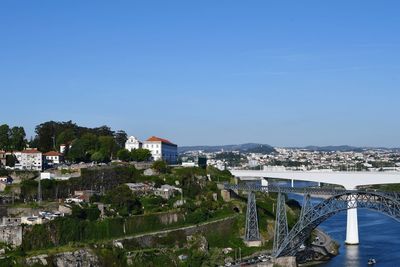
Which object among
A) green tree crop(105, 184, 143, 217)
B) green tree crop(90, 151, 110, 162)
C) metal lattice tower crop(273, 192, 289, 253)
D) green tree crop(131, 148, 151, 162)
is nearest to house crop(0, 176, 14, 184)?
green tree crop(105, 184, 143, 217)

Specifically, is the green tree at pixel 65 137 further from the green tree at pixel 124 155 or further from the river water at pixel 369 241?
the river water at pixel 369 241

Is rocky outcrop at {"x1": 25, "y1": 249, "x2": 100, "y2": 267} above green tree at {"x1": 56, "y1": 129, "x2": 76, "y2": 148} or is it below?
below

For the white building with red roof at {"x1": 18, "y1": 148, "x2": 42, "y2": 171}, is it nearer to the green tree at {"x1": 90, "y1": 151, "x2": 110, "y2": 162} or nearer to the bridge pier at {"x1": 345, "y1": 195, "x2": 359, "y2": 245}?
the green tree at {"x1": 90, "y1": 151, "x2": 110, "y2": 162}

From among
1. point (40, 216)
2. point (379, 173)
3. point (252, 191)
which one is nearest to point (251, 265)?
point (252, 191)

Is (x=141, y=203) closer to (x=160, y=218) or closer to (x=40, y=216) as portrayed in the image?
(x=160, y=218)

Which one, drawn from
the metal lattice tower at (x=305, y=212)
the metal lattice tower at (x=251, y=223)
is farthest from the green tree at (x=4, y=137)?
the metal lattice tower at (x=305, y=212)

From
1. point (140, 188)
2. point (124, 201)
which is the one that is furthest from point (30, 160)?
point (124, 201)
